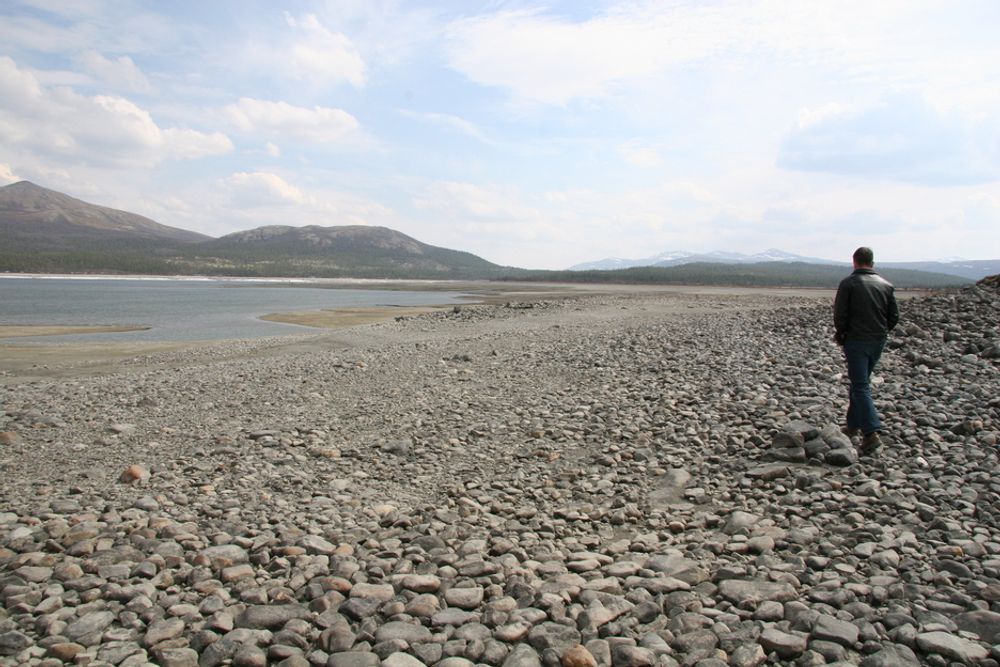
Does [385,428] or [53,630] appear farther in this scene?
[385,428]

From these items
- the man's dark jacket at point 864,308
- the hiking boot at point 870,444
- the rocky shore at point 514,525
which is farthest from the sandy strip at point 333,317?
the hiking boot at point 870,444

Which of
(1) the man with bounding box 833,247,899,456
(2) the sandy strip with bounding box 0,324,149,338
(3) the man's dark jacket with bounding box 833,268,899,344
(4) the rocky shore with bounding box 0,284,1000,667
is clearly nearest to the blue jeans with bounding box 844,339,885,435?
(1) the man with bounding box 833,247,899,456

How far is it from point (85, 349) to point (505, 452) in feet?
88.1

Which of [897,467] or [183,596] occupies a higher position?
[897,467]

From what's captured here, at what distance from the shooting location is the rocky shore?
443 cm

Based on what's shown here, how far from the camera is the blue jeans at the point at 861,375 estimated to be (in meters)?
8.27

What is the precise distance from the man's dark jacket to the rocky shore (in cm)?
134

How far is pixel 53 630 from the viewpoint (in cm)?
455

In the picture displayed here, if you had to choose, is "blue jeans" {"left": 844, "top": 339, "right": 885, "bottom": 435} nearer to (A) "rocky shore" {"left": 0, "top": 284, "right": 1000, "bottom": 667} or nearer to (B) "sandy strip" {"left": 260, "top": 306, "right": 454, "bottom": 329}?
(A) "rocky shore" {"left": 0, "top": 284, "right": 1000, "bottom": 667}

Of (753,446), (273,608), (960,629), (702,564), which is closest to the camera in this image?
(960,629)

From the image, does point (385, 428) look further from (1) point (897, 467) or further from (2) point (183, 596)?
(1) point (897, 467)

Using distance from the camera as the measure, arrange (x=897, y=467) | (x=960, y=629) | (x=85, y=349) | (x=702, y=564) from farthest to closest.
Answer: (x=85, y=349) → (x=897, y=467) → (x=702, y=564) → (x=960, y=629)

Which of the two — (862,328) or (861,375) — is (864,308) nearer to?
(862,328)

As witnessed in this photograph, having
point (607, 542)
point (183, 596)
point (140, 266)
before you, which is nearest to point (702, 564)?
point (607, 542)
